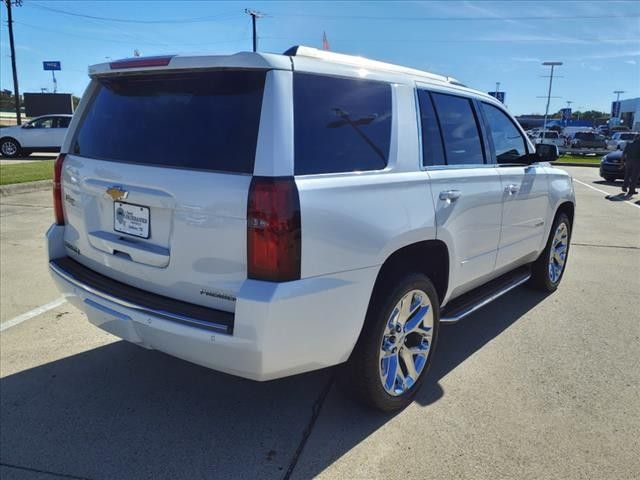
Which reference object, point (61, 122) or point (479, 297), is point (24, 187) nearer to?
point (61, 122)

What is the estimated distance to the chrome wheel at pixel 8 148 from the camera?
1938 centimetres

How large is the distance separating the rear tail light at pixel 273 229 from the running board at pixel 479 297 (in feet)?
4.96

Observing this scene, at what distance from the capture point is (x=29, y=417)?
298cm

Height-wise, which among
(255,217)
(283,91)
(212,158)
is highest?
(283,91)

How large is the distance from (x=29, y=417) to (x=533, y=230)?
13.2ft

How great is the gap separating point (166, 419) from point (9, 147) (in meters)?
20.2

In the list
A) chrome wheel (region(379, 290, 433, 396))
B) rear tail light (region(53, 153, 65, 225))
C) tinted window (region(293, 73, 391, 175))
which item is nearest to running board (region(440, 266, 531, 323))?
chrome wheel (region(379, 290, 433, 396))

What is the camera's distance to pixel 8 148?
63.8 feet

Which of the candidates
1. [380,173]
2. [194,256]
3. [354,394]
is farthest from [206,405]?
[380,173]

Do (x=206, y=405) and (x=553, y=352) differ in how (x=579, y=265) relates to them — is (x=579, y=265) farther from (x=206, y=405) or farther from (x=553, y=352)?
(x=206, y=405)

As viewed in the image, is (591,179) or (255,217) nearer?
(255,217)

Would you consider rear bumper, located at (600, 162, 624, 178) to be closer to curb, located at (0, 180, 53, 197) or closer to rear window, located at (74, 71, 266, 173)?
curb, located at (0, 180, 53, 197)

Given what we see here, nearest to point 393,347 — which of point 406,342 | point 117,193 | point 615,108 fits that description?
point 406,342

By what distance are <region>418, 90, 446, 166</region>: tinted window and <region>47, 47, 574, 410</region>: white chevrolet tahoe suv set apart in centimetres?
1
